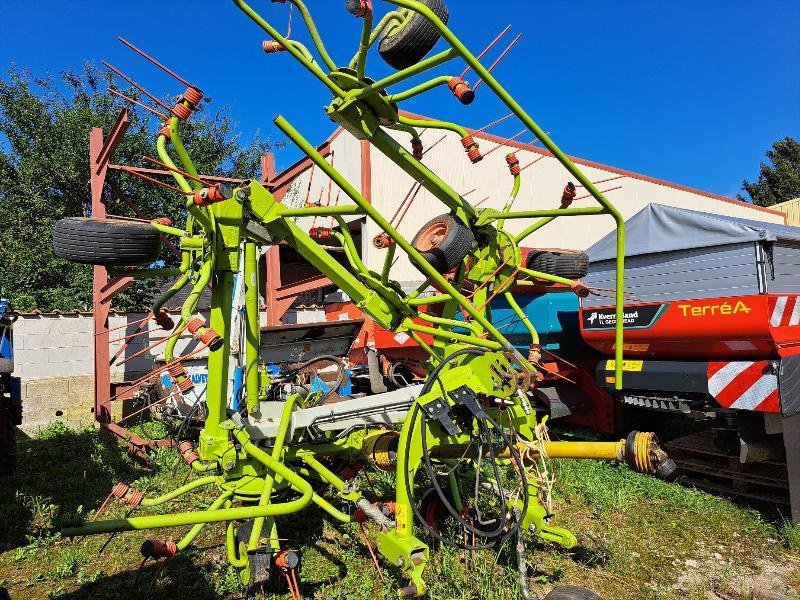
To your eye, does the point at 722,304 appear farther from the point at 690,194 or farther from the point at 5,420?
the point at 690,194

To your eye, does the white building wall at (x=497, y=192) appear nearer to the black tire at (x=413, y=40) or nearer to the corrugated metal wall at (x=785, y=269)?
the corrugated metal wall at (x=785, y=269)

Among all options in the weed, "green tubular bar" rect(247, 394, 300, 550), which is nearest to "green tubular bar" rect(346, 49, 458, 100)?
"green tubular bar" rect(247, 394, 300, 550)

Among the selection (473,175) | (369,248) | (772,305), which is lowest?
(772,305)

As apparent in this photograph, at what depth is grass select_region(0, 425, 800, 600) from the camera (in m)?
3.63

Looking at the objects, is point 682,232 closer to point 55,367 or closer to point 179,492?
point 179,492

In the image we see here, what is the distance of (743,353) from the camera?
482 centimetres

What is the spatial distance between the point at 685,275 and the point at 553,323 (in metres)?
1.76

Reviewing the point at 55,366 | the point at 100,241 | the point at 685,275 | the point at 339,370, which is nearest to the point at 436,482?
the point at 100,241

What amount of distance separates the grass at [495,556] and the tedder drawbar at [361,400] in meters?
0.27

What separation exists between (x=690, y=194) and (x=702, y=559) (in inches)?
794

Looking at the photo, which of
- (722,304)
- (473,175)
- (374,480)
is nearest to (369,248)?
(473,175)

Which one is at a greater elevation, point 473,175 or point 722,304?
point 473,175

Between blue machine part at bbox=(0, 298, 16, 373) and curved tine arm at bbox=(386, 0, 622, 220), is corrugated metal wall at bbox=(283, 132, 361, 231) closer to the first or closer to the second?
blue machine part at bbox=(0, 298, 16, 373)

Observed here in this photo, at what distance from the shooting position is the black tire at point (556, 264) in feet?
16.3
